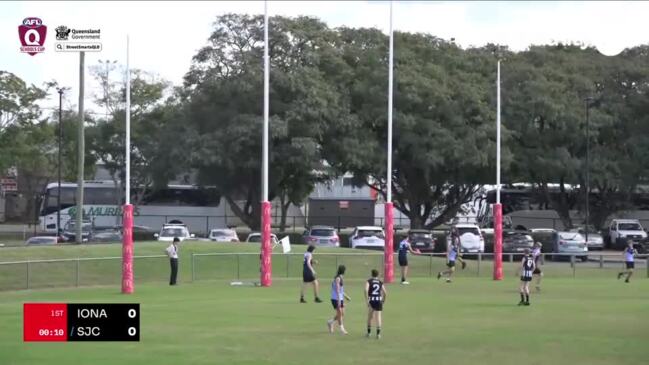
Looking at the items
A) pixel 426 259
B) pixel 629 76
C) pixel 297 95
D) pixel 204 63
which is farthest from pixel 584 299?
pixel 629 76

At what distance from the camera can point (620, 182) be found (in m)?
67.8

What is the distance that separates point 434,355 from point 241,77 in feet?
140

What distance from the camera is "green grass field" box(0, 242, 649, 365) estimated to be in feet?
64.1

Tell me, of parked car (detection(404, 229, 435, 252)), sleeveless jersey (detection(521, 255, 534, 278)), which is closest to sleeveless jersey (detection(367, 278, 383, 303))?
sleeveless jersey (detection(521, 255, 534, 278))

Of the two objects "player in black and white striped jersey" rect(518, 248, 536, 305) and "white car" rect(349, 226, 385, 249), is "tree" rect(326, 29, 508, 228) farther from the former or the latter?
"player in black and white striped jersey" rect(518, 248, 536, 305)

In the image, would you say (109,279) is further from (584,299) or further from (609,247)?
(609,247)

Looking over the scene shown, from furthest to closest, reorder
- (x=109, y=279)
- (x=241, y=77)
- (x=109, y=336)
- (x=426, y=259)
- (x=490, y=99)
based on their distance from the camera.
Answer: (x=490, y=99) < (x=241, y=77) < (x=426, y=259) < (x=109, y=279) < (x=109, y=336)

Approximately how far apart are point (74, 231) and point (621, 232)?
37.3 meters

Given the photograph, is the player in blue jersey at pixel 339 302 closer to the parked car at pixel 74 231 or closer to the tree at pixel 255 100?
the tree at pixel 255 100

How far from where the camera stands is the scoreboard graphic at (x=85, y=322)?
17.0 m

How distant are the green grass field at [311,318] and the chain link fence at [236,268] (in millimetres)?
93

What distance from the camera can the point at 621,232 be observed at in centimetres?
6800

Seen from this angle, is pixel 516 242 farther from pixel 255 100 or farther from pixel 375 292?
pixel 375 292

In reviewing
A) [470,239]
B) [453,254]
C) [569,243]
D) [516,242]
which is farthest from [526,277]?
Result: [569,243]
